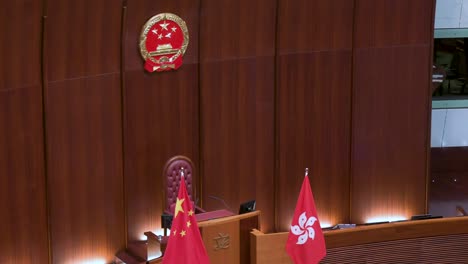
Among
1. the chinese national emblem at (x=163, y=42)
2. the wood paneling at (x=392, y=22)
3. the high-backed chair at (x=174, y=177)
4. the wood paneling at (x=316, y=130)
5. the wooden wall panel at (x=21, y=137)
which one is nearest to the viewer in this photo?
the wooden wall panel at (x=21, y=137)

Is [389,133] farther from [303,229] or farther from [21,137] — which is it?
[21,137]

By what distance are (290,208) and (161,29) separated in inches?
114

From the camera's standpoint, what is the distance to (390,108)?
1080 cm

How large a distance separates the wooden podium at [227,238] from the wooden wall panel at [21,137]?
2.15 meters

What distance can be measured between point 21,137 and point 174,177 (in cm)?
192

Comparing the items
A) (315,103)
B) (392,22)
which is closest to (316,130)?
(315,103)

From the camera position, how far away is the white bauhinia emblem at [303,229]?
6770 mm

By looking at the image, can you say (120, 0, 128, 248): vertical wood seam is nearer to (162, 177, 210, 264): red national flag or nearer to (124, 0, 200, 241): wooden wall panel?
(124, 0, 200, 241): wooden wall panel

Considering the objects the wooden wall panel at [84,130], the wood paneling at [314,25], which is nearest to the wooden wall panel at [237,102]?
the wood paneling at [314,25]

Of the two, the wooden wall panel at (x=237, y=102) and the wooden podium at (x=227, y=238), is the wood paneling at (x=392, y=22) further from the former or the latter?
the wooden podium at (x=227, y=238)

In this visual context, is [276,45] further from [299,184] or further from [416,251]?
[416,251]

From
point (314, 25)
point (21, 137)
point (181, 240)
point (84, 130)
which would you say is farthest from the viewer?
point (314, 25)

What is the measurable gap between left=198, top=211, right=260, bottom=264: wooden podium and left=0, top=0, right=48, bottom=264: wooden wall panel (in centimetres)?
215

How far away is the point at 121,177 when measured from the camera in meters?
9.23
